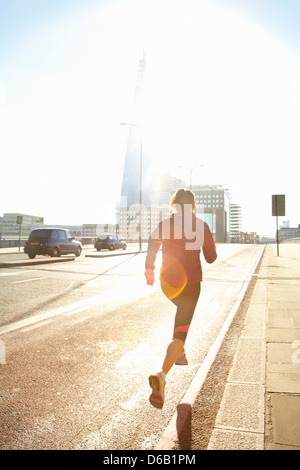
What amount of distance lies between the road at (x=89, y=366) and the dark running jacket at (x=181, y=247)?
111cm

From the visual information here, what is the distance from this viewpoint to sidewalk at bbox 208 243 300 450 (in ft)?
8.22

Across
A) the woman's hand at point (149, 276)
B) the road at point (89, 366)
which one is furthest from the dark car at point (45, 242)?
the woman's hand at point (149, 276)

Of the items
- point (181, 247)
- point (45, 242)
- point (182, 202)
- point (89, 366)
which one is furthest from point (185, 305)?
point (45, 242)

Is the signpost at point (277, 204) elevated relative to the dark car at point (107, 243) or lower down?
elevated

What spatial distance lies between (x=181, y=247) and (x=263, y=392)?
4.99ft

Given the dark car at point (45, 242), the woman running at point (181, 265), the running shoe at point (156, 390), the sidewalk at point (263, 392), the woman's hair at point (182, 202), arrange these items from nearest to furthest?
the sidewalk at point (263, 392)
the running shoe at point (156, 390)
the woman running at point (181, 265)
the woman's hair at point (182, 202)
the dark car at point (45, 242)

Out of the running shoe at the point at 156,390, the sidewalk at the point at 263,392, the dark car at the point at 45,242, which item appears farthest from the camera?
the dark car at the point at 45,242

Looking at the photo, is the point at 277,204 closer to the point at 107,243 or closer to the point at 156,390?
the point at 107,243

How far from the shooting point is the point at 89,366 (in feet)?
13.3

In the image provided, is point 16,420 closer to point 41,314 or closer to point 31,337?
point 31,337

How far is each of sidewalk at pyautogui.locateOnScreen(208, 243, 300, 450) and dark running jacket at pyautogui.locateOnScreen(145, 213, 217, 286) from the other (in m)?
1.13

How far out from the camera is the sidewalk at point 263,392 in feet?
8.22

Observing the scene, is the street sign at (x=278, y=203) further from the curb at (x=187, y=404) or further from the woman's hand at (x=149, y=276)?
the woman's hand at (x=149, y=276)

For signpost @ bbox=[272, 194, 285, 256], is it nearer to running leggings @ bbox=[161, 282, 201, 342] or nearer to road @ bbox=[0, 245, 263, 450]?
road @ bbox=[0, 245, 263, 450]
